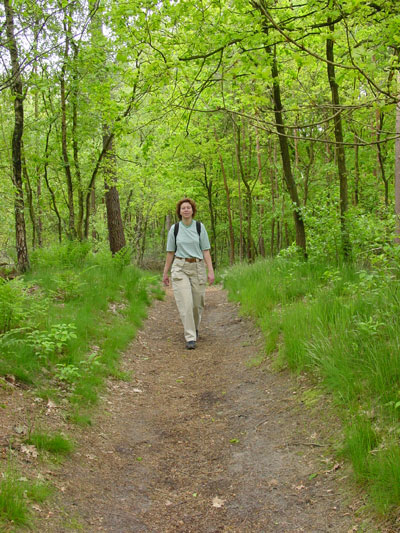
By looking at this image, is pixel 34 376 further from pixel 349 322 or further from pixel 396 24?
pixel 396 24

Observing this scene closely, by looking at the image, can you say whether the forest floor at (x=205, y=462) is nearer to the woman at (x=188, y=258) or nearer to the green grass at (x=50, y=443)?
the green grass at (x=50, y=443)

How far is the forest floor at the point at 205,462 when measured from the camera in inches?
111

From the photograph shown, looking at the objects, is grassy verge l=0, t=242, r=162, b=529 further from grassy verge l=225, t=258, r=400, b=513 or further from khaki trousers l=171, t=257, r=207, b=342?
grassy verge l=225, t=258, r=400, b=513

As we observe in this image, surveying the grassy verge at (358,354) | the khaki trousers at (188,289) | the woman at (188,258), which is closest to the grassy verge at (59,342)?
the khaki trousers at (188,289)

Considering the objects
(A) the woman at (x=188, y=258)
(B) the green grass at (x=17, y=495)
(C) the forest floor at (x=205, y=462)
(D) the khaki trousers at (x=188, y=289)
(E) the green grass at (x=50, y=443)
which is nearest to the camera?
(B) the green grass at (x=17, y=495)

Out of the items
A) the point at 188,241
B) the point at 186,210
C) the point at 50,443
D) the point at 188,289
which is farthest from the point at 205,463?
the point at 186,210

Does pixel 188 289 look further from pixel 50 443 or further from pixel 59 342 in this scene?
pixel 50 443

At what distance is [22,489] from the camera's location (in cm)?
273

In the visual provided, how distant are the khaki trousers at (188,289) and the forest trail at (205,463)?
4.40 feet

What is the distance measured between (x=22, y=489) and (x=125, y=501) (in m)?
0.75

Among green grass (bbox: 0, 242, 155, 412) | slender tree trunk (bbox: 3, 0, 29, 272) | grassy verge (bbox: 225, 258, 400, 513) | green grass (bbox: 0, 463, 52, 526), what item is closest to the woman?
green grass (bbox: 0, 242, 155, 412)

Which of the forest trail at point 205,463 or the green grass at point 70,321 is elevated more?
the green grass at point 70,321

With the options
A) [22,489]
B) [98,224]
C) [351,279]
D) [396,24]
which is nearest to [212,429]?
[22,489]

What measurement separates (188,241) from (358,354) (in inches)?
159
